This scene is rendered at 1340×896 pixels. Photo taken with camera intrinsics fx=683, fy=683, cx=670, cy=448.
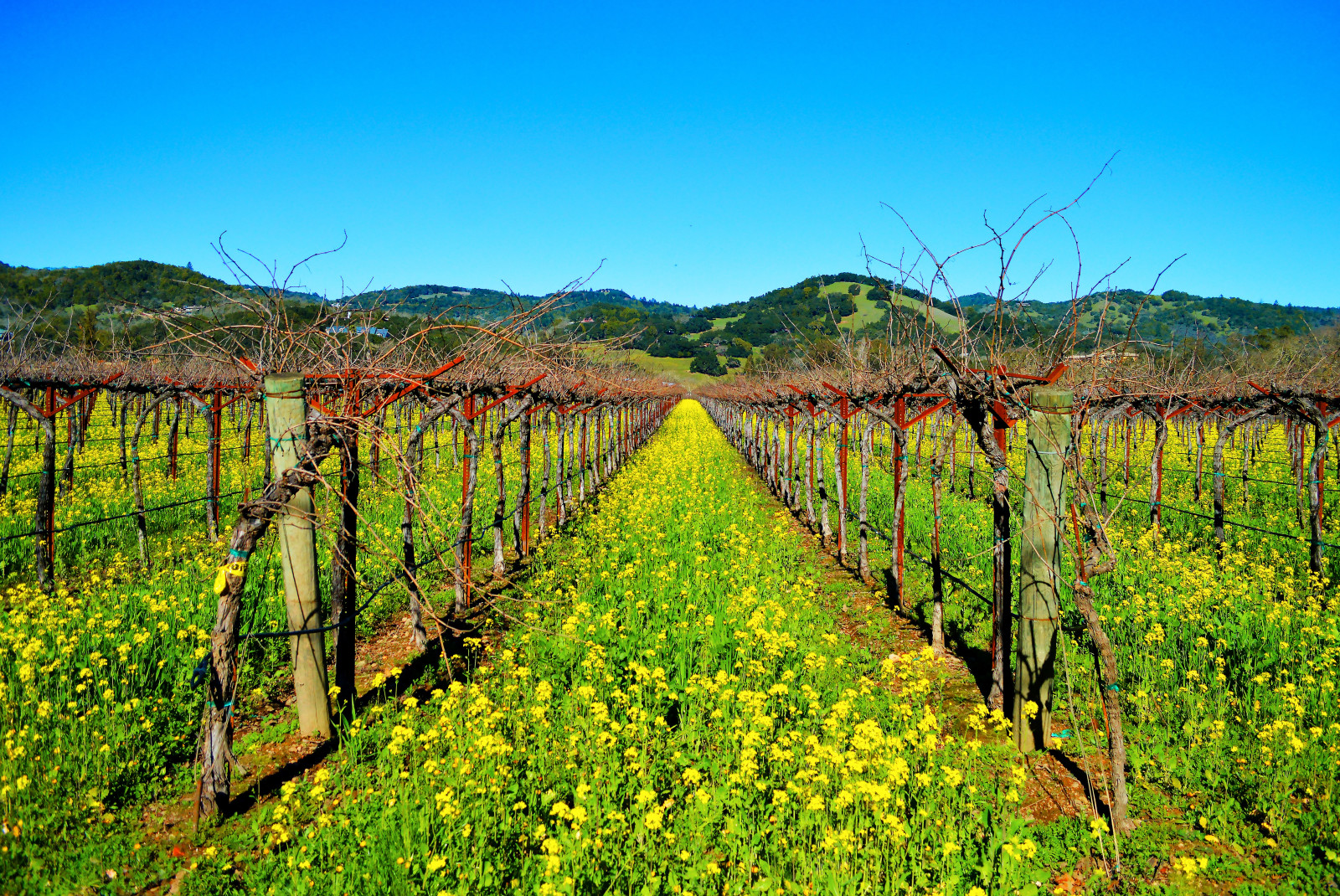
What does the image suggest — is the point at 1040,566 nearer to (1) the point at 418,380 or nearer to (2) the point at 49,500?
(1) the point at 418,380

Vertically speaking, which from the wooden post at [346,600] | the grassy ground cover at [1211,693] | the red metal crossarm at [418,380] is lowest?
the grassy ground cover at [1211,693]

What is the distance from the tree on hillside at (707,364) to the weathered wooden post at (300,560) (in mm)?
107932

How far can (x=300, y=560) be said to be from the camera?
4855 millimetres

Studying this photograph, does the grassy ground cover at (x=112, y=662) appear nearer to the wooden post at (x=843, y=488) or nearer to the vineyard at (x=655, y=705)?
the vineyard at (x=655, y=705)

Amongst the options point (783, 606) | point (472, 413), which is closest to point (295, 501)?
point (472, 413)

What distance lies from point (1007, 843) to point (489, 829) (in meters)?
2.83

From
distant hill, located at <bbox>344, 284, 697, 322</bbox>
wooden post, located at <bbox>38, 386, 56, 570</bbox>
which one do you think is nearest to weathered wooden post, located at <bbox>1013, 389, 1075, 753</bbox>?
distant hill, located at <bbox>344, 284, 697, 322</bbox>

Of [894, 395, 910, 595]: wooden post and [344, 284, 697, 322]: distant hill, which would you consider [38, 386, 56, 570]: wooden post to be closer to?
[344, 284, 697, 322]: distant hill

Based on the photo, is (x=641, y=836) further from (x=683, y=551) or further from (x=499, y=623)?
(x=683, y=551)

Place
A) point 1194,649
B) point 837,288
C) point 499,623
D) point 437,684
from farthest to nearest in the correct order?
point 837,288
point 499,623
point 1194,649
point 437,684

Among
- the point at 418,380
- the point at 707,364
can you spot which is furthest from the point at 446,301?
the point at 707,364

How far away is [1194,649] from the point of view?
664 cm

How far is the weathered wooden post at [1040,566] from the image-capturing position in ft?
15.3

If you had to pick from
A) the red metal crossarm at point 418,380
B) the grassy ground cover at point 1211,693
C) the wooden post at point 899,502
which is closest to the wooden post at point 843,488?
the grassy ground cover at point 1211,693
